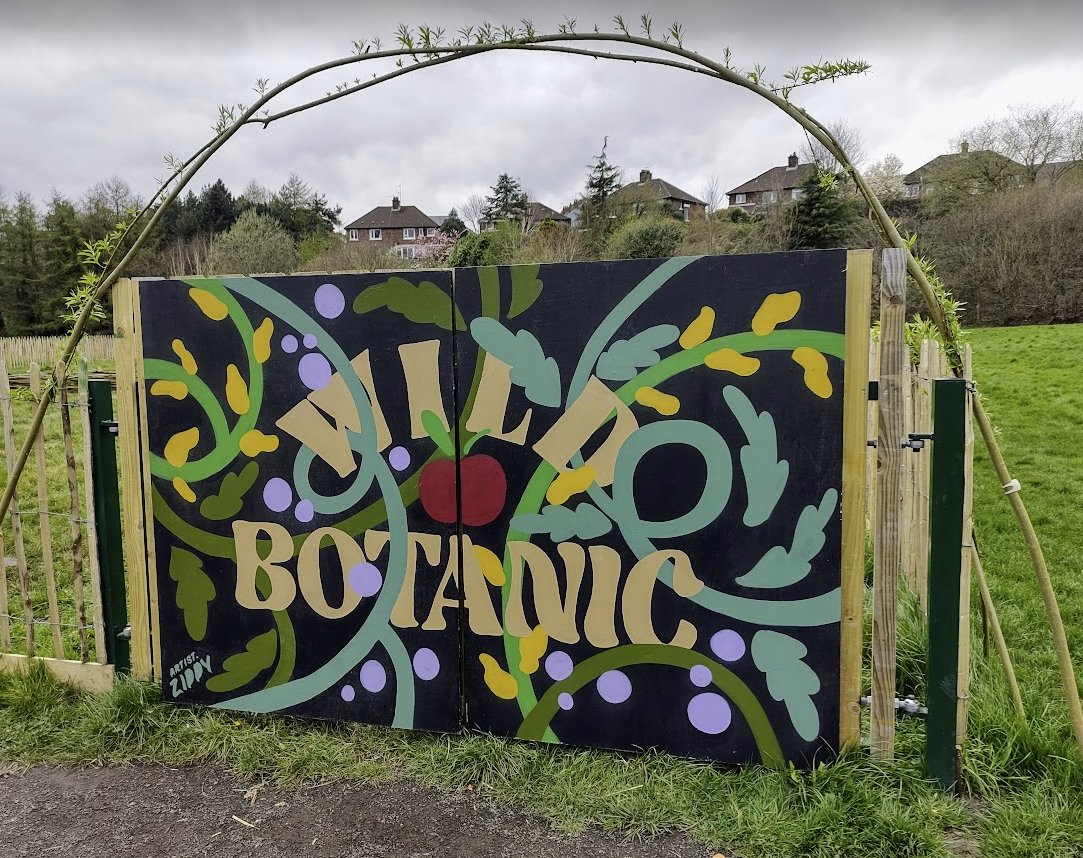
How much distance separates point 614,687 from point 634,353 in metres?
1.36

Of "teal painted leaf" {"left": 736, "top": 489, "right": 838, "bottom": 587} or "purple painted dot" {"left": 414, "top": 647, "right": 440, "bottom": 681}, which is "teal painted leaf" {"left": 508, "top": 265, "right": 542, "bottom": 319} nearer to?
"teal painted leaf" {"left": 736, "top": 489, "right": 838, "bottom": 587}

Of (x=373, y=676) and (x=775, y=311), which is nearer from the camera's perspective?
(x=775, y=311)

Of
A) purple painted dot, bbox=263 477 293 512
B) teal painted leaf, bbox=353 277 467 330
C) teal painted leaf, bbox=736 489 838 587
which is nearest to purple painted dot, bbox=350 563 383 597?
purple painted dot, bbox=263 477 293 512

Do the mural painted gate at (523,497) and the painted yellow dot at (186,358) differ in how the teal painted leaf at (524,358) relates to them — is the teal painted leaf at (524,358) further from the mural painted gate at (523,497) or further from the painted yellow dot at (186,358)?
the painted yellow dot at (186,358)

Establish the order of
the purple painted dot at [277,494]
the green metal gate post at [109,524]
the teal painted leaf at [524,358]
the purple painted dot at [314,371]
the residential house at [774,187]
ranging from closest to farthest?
the teal painted leaf at [524,358] → the purple painted dot at [314,371] → the purple painted dot at [277,494] → the green metal gate post at [109,524] → the residential house at [774,187]

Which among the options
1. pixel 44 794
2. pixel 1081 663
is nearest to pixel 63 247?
pixel 44 794

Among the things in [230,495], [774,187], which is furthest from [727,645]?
[774,187]

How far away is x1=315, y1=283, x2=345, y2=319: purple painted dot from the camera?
3182mm

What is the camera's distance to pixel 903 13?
385 cm

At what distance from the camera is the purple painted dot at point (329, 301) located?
3.18 meters

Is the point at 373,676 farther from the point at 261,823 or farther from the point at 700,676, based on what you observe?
the point at 700,676

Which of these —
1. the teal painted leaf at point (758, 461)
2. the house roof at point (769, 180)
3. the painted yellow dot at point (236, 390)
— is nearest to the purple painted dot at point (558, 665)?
the teal painted leaf at point (758, 461)

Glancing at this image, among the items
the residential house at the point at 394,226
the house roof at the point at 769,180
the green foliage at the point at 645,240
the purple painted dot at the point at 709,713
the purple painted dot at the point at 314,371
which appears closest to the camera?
the purple painted dot at the point at 709,713

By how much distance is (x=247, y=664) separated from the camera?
343 centimetres
